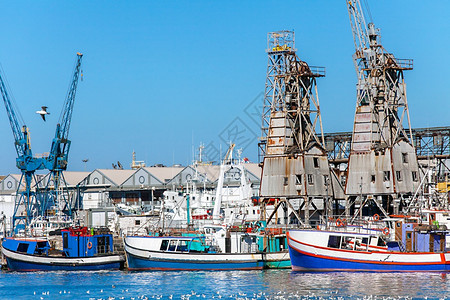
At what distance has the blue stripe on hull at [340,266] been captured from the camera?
6512 cm

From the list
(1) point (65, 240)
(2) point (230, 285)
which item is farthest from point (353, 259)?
(1) point (65, 240)

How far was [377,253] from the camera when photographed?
218 ft

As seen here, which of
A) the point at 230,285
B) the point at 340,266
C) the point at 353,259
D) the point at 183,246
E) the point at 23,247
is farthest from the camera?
the point at 23,247

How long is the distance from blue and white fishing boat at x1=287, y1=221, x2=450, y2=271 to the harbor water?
3.73 feet

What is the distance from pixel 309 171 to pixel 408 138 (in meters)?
10.9

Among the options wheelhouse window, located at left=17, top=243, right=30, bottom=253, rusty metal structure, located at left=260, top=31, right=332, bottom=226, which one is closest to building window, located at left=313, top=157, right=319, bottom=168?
rusty metal structure, located at left=260, top=31, right=332, bottom=226

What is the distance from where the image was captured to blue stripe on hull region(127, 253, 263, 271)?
230 ft

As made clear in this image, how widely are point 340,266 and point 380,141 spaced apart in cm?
2038

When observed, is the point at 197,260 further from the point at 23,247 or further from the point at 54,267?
the point at 23,247

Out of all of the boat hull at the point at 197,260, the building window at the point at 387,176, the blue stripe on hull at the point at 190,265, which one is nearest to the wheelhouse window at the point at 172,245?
the boat hull at the point at 197,260

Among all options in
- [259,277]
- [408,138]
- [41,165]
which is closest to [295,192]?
[408,138]

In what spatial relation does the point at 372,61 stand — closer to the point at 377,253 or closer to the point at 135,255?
the point at 377,253

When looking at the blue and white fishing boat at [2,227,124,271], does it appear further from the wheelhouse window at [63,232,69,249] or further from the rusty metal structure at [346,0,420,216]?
the rusty metal structure at [346,0,420,216]

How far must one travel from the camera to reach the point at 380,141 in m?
84.0
